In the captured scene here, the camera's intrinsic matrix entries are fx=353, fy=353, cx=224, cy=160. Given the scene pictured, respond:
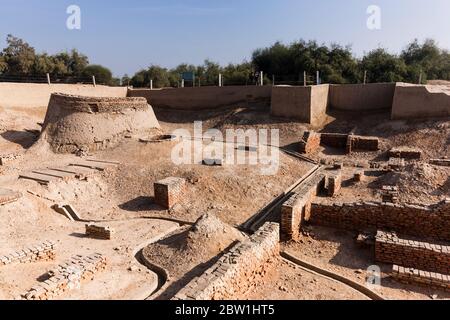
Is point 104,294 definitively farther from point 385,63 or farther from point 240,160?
point 385,63

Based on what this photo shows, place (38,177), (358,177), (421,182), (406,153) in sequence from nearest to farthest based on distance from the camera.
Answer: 1. (421,182)
2. (38,177)
3. (358,177)
4. (406,153)

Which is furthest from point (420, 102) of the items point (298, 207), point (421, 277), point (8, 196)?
point (8, 196)

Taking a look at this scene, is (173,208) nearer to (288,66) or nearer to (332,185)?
(332,185)

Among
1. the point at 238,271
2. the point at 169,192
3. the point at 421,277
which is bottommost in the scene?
the point at 421,277

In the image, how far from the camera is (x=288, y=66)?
27734 mm

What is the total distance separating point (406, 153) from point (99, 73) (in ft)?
101

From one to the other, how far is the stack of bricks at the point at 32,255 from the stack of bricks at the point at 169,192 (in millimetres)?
3277

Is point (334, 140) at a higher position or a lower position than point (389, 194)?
higher

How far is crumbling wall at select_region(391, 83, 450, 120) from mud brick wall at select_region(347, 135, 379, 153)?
93.4 inches

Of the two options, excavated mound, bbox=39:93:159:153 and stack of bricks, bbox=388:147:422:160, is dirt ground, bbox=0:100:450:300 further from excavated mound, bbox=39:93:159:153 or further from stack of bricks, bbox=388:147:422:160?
excavated mound, bbox=39:93:159:153

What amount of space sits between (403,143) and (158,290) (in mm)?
12429

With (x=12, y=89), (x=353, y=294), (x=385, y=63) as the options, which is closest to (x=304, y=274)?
(x=353, y=294)

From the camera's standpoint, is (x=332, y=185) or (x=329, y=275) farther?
(x=332, y=185)

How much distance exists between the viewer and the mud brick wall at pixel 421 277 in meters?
5.76
